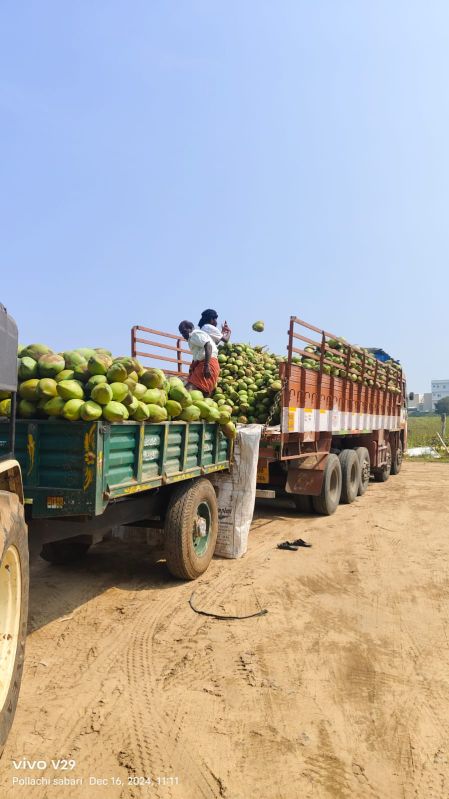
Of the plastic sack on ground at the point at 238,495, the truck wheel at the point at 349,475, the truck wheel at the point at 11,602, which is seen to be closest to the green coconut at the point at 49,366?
the truck wheel at the point at 11,602

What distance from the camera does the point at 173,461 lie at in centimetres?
512

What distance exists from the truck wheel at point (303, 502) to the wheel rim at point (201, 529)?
3.58 metres

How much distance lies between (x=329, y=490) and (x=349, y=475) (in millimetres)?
1310

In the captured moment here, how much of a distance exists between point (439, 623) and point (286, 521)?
4.14 meters

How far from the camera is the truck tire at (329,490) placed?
899 centimetres

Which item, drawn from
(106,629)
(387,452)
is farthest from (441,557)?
(387,452)

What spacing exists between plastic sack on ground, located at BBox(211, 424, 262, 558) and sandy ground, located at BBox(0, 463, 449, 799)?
0.24 meters

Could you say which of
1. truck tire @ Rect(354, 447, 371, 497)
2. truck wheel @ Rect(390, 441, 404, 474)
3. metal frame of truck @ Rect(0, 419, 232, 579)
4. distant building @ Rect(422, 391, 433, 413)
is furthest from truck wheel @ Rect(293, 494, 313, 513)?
distant building @ Rect(422, 391, 433, 413)

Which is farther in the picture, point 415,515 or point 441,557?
point 415,515

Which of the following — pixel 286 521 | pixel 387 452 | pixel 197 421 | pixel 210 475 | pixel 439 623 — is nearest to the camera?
pixel 439 623

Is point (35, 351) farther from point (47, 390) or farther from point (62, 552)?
point (62, 552)

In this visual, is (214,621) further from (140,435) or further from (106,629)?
(140,435)

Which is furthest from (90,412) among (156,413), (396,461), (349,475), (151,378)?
(396,461)

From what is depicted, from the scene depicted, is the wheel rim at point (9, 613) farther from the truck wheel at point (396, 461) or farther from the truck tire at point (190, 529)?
the truck wheel at point (396, 461)
